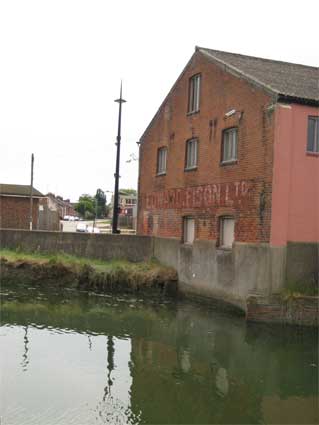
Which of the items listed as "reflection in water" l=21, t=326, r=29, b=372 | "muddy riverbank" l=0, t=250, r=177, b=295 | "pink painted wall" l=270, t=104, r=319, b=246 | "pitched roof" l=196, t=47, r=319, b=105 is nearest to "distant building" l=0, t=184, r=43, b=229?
"muddy riverbank" l=0, t=250, r=177, b=295

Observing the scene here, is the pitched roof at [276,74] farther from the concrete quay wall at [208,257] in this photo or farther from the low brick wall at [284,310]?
the low brick wall at [284,310]

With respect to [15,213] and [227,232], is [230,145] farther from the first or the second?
[15,213]

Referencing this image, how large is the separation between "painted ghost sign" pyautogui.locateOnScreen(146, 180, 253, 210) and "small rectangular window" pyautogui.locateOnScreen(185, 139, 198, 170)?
868 mm

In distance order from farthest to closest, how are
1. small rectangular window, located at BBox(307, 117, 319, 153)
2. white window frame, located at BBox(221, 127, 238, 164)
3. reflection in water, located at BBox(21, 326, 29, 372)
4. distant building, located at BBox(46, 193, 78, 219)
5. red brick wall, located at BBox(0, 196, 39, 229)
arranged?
distant building, located at BBox(46, 193, 78, 219)
red brick wall, located at BBox(0, 196, 39, 229)
white window frame, located at BBox(221, 127, 238, 164)
small rectangular window, located at BBox(307, 117, 319, 153)
reflection in water, located at BBox(21, 326, 29, 372)

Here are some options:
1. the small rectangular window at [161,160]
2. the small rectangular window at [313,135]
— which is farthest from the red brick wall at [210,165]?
the small rectangular window at [313,135]

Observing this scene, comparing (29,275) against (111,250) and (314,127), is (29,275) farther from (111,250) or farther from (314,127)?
(314,127)

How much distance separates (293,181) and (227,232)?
10.4ft

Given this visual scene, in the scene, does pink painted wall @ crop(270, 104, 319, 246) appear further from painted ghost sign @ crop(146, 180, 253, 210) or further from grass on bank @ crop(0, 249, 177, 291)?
grass on bank @ crop(0, 249, 177, 291)

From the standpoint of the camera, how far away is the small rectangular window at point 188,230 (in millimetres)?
19695

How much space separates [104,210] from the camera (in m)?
111

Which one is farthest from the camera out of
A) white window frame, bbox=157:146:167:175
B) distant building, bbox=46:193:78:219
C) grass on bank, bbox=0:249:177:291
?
distant building, bbox=46:193:78:219

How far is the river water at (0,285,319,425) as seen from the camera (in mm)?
8086

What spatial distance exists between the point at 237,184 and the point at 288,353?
604 centimetres

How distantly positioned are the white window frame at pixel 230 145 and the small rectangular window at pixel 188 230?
9.56 ft
